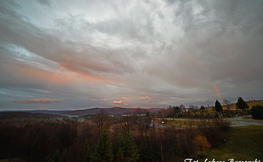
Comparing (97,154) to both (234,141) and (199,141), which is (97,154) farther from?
(234,141)

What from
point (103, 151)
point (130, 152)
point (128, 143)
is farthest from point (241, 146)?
point (103, 151)

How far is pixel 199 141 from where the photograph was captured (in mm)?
34844

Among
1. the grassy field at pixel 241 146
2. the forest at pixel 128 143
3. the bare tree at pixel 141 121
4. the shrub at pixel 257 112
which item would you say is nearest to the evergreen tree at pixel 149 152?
the forest at pixel 128 143

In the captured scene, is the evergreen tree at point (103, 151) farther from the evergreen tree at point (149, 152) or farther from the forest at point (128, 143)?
the evergreen tree at point (149, 152)

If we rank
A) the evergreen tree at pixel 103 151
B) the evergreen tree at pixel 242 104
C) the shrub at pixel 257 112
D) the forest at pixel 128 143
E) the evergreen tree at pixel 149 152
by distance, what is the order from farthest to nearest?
1. the evergreen tree at pixel 242 104
2. the shrub at pixel 257 112
3. the evergreen tree at pixel 149 152
4. the forest at pixel 128 143
5. the evergreen tree at pixel 103 151

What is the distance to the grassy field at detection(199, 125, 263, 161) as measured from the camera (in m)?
27.6

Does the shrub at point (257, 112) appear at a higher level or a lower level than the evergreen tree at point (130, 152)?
higher

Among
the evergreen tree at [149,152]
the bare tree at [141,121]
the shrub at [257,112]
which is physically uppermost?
the shrub at [257,112]

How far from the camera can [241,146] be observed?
32125mm

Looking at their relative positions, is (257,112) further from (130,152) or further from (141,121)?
(130,152)

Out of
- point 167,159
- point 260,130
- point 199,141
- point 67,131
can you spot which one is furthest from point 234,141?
point 67,131

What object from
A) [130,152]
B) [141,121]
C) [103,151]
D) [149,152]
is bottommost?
[149,152]

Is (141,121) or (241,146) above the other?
(141,121)

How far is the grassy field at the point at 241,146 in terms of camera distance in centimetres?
2763
